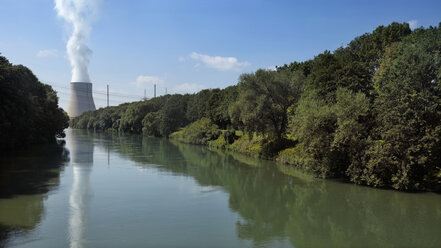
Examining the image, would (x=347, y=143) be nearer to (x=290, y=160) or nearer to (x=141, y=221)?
(x=290, y=160)

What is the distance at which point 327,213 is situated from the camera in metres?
20.0

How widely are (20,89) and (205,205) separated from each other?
32.0 meters

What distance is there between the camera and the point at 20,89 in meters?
41.8

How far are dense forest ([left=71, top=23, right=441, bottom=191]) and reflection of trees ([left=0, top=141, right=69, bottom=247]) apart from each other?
19730mm

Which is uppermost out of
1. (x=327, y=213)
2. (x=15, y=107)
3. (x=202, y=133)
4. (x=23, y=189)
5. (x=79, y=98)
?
(x=79, y=98)

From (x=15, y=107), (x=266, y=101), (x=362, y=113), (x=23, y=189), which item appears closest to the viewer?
(x=23, y=189)

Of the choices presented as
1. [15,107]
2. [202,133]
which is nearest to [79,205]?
[15,107]

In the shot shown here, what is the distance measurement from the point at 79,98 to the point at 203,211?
394ft

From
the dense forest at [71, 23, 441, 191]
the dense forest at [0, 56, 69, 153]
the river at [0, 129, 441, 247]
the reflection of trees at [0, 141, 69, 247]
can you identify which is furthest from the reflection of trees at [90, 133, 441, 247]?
the dense forest at [0, 56, 69, 153]

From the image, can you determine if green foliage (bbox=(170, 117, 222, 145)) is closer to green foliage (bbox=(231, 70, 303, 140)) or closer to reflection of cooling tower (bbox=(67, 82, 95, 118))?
green foliage (bbox=(231, 70, 303, 140))

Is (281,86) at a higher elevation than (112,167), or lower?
higher

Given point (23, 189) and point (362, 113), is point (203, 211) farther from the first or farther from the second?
point (362, 113)

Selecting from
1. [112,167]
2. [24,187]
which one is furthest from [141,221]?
[112,167]

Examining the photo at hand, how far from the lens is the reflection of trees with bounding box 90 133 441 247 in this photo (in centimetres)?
1590
